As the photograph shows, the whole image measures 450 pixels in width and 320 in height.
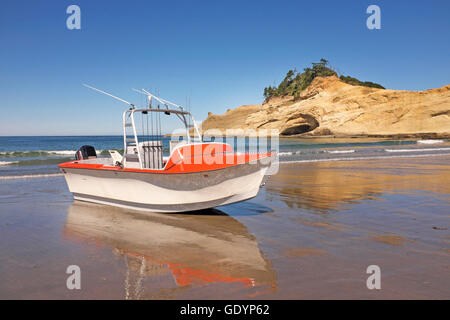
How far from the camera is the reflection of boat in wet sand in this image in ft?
13.7

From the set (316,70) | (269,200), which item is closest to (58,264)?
(269,200)

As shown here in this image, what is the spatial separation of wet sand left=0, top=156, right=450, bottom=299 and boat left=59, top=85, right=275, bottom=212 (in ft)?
1.15

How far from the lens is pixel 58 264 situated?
468 cm

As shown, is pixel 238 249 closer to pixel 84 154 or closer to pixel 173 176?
pixel 173 176

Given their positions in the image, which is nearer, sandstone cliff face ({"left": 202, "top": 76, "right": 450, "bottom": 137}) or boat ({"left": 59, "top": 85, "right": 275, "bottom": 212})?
boat ({"left": 59, "top": 85, "right": 275, "bottom": 212})

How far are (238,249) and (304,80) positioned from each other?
9569 centimetres

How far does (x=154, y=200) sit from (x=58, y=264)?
305cm

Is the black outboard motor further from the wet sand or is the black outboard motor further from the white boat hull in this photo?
the white boat hull

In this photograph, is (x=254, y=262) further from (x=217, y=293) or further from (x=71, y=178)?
(x=71, y=178)

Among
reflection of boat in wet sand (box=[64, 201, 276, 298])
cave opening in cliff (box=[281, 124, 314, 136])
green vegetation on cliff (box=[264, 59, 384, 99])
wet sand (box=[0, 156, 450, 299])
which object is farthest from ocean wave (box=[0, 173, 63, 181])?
green vegetation on cliff (box=[264, 59, 384, 99])

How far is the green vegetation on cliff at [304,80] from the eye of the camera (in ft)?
305

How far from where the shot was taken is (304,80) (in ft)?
313

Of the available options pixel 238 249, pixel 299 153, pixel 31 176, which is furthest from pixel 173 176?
pixel 299 153

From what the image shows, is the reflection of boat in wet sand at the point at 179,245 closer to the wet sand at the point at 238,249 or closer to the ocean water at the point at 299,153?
the wet sand at the point at 238,249
